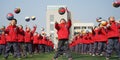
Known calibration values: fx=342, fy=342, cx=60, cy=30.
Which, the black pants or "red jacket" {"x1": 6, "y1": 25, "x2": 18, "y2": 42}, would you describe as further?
"red jacket" {"x1": 6, "y1": 25, "x2": 18, "y2": 42}

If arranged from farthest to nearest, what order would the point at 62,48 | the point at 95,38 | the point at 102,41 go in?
the point at 95,38
the point at 102,41
the point at 62,48

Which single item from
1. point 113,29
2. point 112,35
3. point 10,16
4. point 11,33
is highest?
point 10,16

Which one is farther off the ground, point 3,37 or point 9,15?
point 9,15

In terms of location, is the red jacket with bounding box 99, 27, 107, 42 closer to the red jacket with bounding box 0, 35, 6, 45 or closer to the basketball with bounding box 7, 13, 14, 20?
the basketball with bounding box 7, 13, 14, 20

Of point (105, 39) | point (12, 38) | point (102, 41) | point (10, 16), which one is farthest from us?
point (102, 41)

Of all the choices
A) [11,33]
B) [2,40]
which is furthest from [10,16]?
[2,40]

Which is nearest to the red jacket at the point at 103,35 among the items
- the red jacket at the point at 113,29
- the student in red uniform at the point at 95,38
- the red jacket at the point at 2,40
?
the student in red uniform at the point at 95,38

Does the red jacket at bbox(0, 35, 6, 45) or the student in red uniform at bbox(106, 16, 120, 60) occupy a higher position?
the student in red uniform at bbox(106, 16, 120, 60)

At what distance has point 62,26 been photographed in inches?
640

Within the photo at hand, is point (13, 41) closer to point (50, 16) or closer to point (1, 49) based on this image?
point (1, 49)

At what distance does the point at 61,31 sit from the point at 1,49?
32.2 ft

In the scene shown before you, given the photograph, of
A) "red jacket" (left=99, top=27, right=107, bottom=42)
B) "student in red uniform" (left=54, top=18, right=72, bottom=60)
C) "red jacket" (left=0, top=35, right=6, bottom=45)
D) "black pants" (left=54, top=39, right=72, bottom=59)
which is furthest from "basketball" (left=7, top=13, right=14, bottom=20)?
"red jacket" (left=0, top=35, right=6, bottom=45)

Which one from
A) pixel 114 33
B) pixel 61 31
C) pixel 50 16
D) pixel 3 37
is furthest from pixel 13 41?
pixel 50 16

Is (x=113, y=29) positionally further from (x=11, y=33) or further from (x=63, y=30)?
(x=11, y=33)
